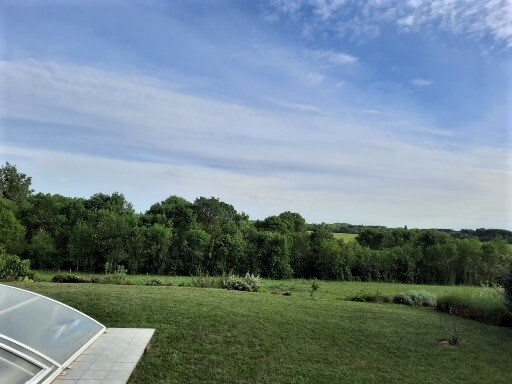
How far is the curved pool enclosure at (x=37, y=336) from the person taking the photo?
4832 mm

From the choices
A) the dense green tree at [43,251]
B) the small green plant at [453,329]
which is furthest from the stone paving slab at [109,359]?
the dense green tree at [43,251]

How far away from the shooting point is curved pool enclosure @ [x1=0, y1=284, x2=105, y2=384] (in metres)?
4.83

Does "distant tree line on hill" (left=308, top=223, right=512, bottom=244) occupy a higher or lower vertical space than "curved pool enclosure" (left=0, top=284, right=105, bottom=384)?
higher

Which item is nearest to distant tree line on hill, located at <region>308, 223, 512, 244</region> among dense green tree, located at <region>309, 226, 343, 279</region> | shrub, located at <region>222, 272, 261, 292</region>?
dense green tree, located at <region>309, 226, 343, 279</region>

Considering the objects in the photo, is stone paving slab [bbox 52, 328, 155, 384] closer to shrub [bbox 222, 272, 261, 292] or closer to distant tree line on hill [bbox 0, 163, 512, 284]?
shrub [bbox 222, 272, 261, 292]

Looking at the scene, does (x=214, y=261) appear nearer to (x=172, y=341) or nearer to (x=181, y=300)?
(x=181, y=300)

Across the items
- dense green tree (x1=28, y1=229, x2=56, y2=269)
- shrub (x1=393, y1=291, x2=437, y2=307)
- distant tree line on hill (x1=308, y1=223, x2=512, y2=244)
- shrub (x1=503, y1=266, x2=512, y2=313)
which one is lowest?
dense green tree (x1=28, y1=229, x2=56, y2=269)

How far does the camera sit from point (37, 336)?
5688mm

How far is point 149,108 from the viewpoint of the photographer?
14008 mm

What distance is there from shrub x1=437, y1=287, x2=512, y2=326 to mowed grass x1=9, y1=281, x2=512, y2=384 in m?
0.94

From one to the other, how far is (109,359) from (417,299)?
12558 millimetres

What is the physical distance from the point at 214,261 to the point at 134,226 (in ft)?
30.7

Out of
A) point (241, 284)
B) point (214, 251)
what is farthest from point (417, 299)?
point (214, 251)

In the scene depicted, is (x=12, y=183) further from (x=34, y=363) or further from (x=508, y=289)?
(x=508, y=289)
